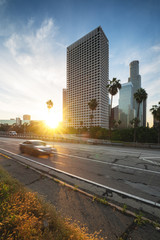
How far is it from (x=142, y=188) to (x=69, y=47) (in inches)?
7257

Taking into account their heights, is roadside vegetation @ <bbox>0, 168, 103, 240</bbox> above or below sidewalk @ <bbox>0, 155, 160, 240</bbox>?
above

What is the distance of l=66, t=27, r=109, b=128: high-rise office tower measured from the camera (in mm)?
127125

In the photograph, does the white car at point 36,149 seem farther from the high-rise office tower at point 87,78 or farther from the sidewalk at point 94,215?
the high-rise office tower at point 87,78

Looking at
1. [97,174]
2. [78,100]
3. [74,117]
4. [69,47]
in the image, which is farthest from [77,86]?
[97,174]

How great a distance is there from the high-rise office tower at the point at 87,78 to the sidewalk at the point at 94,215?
11800cm

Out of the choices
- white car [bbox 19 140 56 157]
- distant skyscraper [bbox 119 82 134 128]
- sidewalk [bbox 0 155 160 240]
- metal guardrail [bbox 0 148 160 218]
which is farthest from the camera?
distant skyscraper [bbox 119 82 134 128]

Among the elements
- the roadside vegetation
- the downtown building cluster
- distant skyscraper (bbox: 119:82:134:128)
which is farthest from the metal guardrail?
distant skyscraper (bbox: 119:82:134:128)

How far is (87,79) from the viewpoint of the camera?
136625 millimetres

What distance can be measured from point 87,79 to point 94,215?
5704 inches

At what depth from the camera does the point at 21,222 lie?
235 cm

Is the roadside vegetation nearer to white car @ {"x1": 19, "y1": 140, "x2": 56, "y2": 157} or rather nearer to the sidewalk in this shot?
the sidewalk

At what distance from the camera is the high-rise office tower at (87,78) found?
127m

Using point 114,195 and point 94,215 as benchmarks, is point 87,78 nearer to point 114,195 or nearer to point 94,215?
point 114,195

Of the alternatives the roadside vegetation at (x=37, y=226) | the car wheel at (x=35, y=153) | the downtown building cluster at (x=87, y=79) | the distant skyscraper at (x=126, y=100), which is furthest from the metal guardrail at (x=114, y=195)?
the distant skyscraper at (x=126, y=100)
